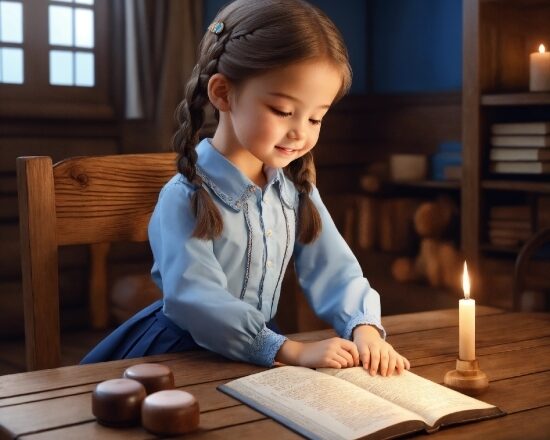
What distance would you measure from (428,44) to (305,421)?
13.7ft

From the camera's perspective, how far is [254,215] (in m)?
1.64

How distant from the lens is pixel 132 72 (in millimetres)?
4500

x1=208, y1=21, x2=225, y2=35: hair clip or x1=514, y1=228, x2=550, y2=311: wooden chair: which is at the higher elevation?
x1=208, y1=21, x2=225, y2=35: hair clip

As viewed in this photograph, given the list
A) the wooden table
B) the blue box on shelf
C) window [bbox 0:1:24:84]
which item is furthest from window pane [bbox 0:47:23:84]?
the wooden table

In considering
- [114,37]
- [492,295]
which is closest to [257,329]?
[492,295]

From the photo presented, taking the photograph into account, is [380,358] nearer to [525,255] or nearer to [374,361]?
[374,361]

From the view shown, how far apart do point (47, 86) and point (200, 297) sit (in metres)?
3.25

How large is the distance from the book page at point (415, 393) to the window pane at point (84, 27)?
358cm

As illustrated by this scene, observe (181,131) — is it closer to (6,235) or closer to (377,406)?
(377,406)

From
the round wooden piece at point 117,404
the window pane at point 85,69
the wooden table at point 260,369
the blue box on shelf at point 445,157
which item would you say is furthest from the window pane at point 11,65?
the round wooden piece at point 117,404

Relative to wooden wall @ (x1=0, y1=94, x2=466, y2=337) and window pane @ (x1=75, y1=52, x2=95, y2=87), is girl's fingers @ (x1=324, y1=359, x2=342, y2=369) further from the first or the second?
window pane @ (x1=75, y1=52, x2=95, y2=87)

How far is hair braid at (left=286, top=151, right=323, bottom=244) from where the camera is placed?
1728mm

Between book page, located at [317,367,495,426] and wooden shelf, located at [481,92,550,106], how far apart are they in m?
2.47

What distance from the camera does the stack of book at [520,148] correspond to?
372 cm
